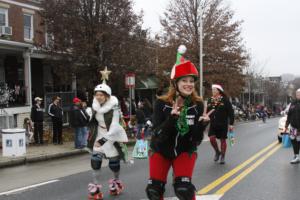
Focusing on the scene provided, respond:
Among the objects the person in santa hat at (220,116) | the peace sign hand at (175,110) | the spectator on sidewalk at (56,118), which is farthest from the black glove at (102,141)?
the spectator on sidewalk at (56,118)

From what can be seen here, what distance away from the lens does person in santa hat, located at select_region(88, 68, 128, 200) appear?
6.91 meters

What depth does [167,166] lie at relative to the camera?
4.86m

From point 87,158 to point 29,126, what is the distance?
14.3ft

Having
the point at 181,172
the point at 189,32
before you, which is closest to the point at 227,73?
the point at 189,32

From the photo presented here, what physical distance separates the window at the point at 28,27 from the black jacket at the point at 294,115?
2044 cm

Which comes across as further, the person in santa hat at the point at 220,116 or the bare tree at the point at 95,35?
the bare tree at the point at 95,35

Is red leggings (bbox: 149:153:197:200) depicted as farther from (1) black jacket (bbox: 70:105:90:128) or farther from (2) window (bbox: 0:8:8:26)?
(2) window (bbox: 0:8:8:26)

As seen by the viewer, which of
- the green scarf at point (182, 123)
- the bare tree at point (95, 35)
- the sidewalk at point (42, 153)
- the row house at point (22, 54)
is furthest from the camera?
the row house at point (22, 54)

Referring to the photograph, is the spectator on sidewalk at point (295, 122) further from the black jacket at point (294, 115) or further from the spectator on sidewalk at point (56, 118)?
the spectator on sidewalk at point (56, 118)

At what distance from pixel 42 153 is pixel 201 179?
6.64 m

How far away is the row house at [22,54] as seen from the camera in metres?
23.4

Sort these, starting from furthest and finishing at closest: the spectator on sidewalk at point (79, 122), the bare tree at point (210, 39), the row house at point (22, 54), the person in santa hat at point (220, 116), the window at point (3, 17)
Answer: the bare tree at point (210, 39) < the window at point (3, 17) < the row house at point (22, 54) < the spectator on sidewalk at point (79, 122) < the person in santa hat at point (220, 116)

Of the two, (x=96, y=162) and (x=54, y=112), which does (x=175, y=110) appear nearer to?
(x=96, y=162)

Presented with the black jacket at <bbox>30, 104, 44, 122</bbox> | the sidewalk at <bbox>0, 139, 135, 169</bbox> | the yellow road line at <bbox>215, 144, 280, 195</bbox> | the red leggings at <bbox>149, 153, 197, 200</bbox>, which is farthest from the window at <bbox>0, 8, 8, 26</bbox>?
the red leggings at <bbox>149, 153, 197, 200</bbox>
